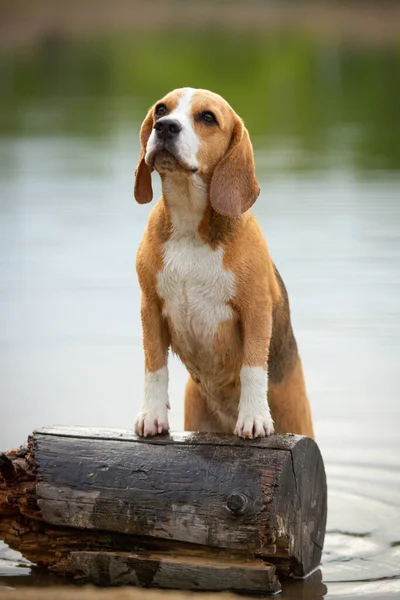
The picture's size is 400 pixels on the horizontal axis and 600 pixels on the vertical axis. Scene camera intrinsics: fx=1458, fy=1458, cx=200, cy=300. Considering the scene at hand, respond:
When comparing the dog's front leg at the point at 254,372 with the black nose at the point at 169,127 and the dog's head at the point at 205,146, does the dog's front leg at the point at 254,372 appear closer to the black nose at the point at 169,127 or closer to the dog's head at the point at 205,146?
the dog's head at the point at 205,146

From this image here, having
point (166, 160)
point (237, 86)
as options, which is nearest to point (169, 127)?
point (166, 160)

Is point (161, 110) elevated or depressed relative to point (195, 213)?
elevated

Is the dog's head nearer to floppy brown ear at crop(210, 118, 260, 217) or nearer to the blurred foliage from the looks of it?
floppy brown ear at crop(210, 118, 260, 217)

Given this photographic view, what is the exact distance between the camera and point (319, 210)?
568 inches

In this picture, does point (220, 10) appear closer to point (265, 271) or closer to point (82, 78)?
point (82, 78)

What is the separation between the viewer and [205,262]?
588cm

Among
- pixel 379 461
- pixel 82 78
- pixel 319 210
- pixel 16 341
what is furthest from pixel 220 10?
pixel 379 461

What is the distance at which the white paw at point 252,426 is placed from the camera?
586cm

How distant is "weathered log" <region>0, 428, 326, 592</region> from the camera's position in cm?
564

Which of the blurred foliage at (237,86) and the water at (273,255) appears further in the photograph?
the blurred foliage at (237,86)

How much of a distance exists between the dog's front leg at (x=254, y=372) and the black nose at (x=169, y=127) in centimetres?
79

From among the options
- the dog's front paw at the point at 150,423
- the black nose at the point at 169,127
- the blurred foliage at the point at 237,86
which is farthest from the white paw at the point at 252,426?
the blurred foliage at the point at 237,86

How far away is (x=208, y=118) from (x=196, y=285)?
0.67m

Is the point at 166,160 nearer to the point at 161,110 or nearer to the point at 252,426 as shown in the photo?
the point at 161,110
